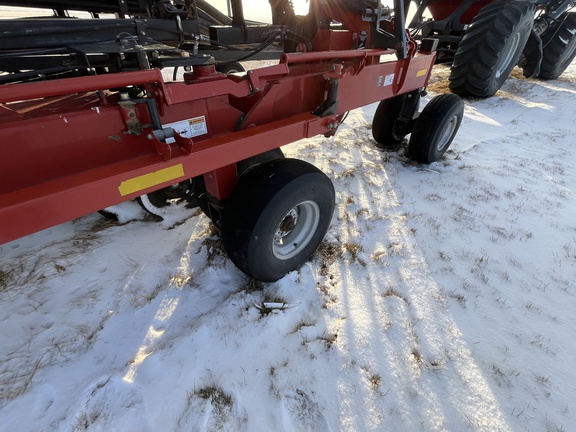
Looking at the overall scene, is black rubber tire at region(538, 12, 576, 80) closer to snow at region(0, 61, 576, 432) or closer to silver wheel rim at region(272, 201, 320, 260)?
snow at region(0, 61, 576, 432)

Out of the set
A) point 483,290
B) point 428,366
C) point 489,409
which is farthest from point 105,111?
point 483,290

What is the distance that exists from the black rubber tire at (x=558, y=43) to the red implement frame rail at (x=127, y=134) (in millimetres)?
7841

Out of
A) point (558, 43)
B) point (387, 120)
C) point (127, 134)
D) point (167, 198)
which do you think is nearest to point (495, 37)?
point (387, 120)

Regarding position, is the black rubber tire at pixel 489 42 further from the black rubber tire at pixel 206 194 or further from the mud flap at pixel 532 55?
the black rubber tire at pixel 206 194

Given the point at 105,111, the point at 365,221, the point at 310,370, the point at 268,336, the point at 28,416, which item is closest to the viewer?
the point at 105,111

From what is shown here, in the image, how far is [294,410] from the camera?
172 centimetres

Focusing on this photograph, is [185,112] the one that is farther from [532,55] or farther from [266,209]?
[532,55]

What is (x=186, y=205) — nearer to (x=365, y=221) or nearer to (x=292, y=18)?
(x=365, y=221)

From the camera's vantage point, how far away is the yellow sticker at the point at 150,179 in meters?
1.49

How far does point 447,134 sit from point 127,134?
388cm

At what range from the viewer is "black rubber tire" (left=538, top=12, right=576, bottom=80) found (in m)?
7.23

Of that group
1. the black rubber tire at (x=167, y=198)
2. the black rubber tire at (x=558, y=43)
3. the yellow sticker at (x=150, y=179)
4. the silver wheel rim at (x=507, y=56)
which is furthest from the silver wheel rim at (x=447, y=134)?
the black rubber tire at (x=558, y=43)

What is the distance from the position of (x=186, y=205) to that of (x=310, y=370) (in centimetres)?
203

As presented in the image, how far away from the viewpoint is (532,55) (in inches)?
276
